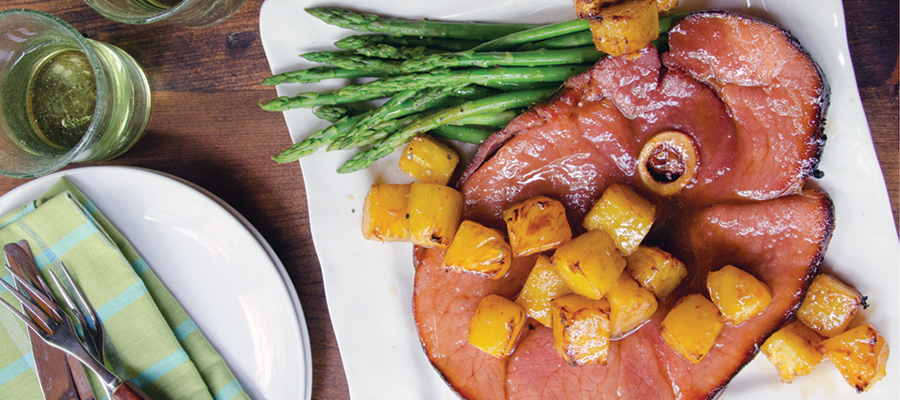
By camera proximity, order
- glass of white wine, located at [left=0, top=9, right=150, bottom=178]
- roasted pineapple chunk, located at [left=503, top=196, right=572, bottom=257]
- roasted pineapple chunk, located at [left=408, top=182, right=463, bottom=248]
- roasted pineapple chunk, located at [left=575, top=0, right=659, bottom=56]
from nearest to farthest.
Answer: roasted pineapple chunk, located at [left=575, top=0, right=659, bottom=56] → roasted pineapple chunk, located at [left=503, top=196, right=572, bottom=257] → roasted pineapple chunk, located at [left=408, top=182, right=463, bottom=248] → glass of white wine, located at [left=0, top=9, right=150, bottom=178]

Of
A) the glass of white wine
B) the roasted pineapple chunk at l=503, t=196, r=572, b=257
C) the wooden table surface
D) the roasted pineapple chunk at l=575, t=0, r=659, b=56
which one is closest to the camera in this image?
the roasted pineapple chunk at l=575, t=0, r=659, b=56

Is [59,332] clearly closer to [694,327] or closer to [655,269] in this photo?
[655,269]

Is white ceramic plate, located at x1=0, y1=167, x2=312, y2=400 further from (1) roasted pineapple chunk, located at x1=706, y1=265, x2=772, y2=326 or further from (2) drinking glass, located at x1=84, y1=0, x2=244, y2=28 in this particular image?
(1) roasted pineapple chunk, located at x1=706, y1=265, x2=772, y2=326

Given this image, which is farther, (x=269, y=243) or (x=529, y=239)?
(x=269, y=243)

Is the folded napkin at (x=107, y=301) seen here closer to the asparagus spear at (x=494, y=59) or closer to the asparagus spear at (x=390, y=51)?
the asparagus spear at (x=390, y=51)

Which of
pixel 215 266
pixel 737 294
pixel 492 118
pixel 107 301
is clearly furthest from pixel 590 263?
pixel 107 301

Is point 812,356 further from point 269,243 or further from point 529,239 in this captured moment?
point 269,243

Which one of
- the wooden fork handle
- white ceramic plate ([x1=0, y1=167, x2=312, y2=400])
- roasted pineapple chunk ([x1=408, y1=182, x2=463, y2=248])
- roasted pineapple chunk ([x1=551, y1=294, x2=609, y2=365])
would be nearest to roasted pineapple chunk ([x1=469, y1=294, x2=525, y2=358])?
roasted pineapple chunk ([x1=551, y1=294, x2=609, y2=365])

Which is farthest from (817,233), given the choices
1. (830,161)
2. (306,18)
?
(306,18)
